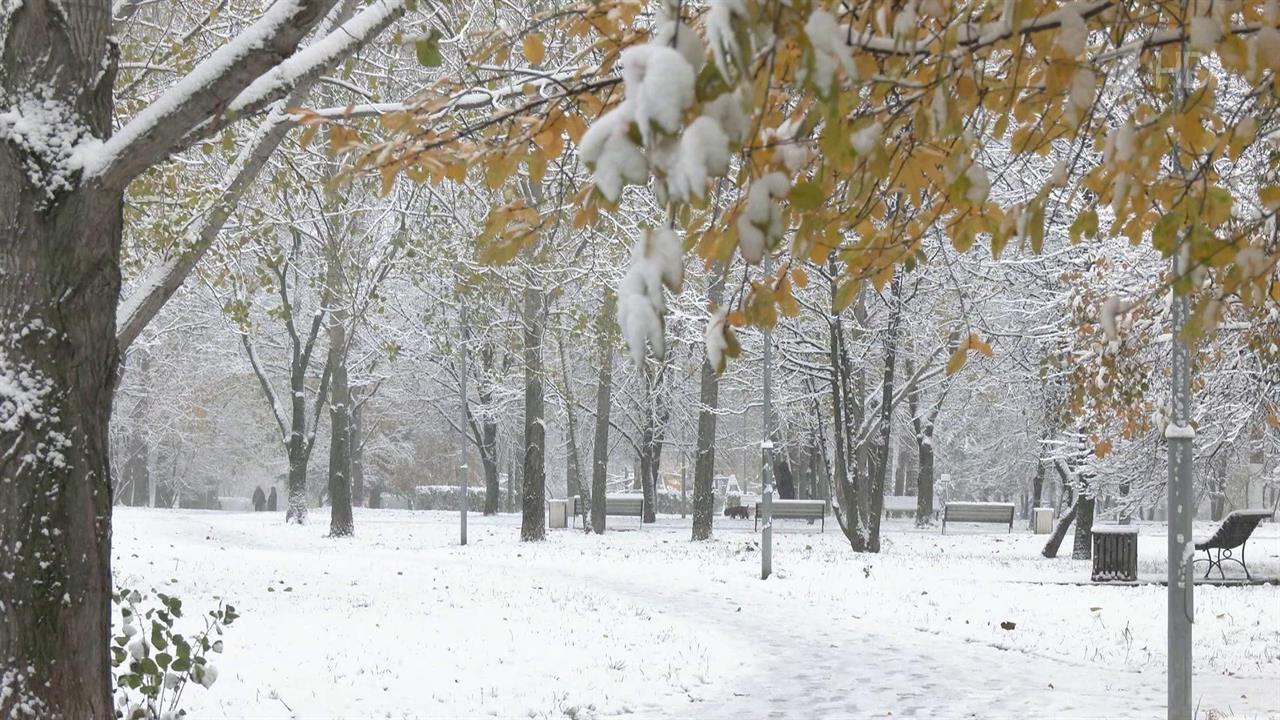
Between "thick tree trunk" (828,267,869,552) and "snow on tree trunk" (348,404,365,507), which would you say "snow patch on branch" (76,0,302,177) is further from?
"snow on tree trunk" (348,404,365,507)

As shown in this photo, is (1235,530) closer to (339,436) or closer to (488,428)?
(339,436)

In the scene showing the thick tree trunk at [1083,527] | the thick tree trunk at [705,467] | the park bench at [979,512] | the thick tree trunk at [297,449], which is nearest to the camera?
the thick tree trunk at [1083,527]

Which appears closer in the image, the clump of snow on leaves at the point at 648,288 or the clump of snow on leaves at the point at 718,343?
the clump of snow on leaves at the point at 648,288

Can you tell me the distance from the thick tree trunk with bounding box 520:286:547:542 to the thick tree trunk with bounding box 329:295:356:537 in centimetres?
437

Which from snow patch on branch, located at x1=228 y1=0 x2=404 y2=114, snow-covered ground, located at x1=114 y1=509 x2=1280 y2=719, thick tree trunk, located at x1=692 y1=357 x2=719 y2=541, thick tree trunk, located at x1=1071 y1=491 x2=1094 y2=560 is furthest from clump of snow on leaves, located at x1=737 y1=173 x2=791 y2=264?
thick tree trunk, located at x1=692 y1=357 x2=719 y2=541

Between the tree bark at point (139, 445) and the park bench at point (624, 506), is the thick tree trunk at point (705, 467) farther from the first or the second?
the tree bark at point (139, 445)

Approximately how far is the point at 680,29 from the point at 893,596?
13230mm

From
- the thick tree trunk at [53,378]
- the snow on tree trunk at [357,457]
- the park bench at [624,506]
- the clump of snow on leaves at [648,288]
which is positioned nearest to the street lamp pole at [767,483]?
the thick tree trunk at [53,378]

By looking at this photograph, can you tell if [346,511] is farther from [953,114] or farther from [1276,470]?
[953,114]

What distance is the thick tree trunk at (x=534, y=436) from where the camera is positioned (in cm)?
2275

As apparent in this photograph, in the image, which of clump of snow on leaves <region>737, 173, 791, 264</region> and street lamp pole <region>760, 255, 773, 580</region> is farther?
street lamp pole <region>760, 255, 773, 580</region>

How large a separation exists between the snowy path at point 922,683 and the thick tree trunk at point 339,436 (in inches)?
581

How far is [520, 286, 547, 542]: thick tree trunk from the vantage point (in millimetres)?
22750

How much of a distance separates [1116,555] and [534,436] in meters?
11.3
